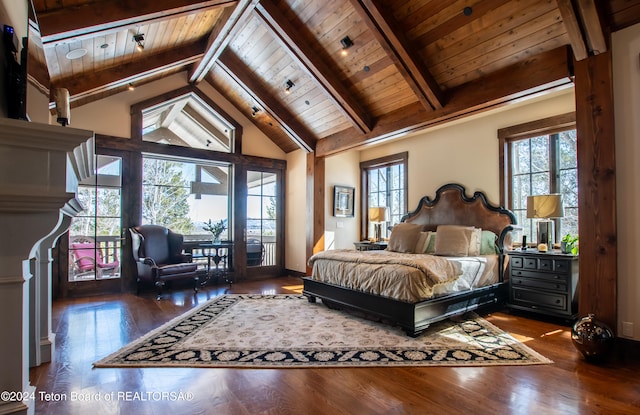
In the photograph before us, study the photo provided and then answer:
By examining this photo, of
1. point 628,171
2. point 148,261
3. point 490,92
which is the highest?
point 490,92

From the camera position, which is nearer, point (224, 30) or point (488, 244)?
point (224, 30)

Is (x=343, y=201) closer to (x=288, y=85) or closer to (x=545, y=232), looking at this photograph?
(x=288, y=85)

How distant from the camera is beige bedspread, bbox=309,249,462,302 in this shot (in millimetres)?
3279

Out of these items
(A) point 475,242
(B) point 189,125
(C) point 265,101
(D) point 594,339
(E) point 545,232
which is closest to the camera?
(D) point 594,339

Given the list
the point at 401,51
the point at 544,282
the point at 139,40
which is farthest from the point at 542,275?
the point at 139,40

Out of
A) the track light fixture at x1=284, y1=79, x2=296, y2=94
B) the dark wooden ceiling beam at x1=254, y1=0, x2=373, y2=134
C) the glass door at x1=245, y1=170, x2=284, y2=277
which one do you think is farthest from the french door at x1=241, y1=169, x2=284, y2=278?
the dark wooden ceiling beam at x1=254, y1=0, x2=373, y2=134

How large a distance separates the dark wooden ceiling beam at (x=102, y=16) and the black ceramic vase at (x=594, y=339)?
476 centimetres

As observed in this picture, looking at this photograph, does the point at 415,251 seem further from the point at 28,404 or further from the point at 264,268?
the point at 28,404

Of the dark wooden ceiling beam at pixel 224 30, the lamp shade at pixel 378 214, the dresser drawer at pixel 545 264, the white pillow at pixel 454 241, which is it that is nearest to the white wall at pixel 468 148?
the lamp shade at pixel 378 214

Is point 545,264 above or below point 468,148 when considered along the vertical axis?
below

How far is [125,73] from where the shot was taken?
475 cm

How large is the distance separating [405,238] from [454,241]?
71 centimetres

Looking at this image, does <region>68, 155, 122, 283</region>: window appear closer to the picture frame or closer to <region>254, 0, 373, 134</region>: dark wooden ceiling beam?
<region>254, 0, 373, 134</region>: dark wooden ceiling beam

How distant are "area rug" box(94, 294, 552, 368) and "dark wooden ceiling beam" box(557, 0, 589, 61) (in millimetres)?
2675
